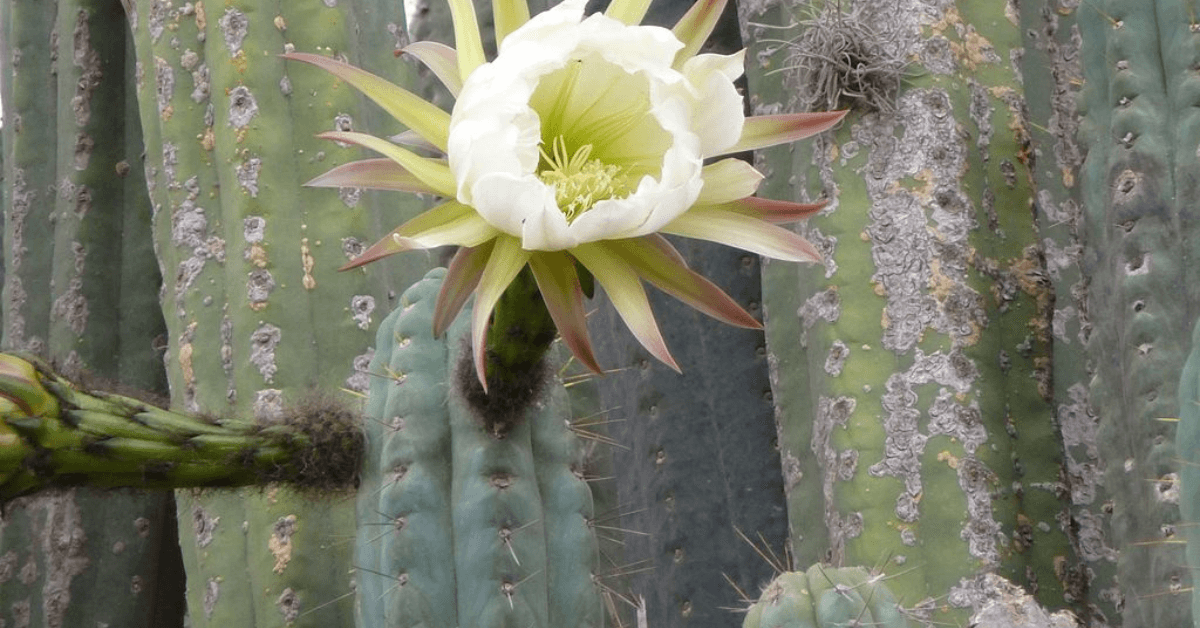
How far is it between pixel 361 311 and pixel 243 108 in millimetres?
411

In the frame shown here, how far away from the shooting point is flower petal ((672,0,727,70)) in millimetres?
1641

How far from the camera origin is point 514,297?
5.50 feet

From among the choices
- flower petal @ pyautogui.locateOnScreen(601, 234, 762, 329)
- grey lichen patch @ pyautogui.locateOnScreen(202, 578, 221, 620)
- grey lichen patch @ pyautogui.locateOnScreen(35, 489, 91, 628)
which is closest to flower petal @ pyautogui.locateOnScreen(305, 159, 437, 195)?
flower petal @ pyautogui.locateOnScreen(601, 234, 762, 329)

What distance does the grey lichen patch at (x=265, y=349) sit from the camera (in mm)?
2596

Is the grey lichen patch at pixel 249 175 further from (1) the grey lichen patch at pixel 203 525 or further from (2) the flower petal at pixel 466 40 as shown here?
(2) the flower petal at pixel 466 40

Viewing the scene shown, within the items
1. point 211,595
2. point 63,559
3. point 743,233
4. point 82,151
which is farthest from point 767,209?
point 82,151

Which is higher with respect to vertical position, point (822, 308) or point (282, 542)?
point (822, 308)

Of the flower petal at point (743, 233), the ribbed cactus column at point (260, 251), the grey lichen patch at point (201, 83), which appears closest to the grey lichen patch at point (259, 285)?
the ribbed cactus column at point (260, 251)

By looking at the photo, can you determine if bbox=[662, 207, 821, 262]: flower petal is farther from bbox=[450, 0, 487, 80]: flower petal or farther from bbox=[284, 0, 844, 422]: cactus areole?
bbox=[450, 0, 487, 80]: flower petal

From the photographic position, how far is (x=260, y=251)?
267 centimetres

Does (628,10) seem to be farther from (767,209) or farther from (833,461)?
(833,461)

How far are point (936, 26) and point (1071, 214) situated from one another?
416 millimetres

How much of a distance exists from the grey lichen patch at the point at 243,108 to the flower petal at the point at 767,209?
138 centimetres

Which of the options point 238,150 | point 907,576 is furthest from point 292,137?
point 907,576
